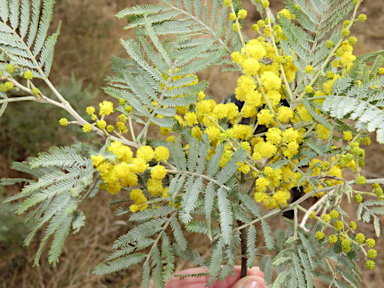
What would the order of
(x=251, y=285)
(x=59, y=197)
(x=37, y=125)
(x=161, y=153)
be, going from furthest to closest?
(x=37, y=125) < (x=251, y=285) < (x=161, y=153) < (x=59, y=197)

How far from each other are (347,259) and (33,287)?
5.85 ft

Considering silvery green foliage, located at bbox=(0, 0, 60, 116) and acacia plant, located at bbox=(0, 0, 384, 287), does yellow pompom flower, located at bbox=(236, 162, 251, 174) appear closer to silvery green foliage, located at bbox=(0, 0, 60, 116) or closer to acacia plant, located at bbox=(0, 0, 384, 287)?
acacia plant, located at bbox=(0, 0, 384, 287)

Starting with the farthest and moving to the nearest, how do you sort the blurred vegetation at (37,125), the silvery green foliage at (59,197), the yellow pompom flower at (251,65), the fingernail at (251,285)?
the blurred vegetation at (37,125) < the fingernail at (251,285) < the yellow pompom flower at (251,65) < the silvery green foliage at (59,197)

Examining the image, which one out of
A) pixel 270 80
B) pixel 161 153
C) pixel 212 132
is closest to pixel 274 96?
pixel 270 80

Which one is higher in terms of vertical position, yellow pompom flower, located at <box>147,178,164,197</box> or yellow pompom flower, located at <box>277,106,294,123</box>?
yellow pompom flower, located at <box>277,106,294,123</box>

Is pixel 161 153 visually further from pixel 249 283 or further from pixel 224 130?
pixel 249 283

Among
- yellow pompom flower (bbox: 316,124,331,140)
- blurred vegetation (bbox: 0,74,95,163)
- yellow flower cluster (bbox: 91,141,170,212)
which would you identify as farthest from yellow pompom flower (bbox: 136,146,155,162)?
blurred vegetation (bbox: 0,74,95,163)

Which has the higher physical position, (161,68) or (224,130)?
(161,68)

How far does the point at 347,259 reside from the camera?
734mm

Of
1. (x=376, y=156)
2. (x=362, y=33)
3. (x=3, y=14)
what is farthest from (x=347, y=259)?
(x=362, y=33)

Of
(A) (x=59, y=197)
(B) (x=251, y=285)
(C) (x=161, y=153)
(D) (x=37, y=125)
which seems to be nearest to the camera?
(A) (x=59, y=197)

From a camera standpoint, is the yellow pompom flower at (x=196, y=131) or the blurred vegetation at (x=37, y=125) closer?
the yellow pompom flower at (x=196, y=131)

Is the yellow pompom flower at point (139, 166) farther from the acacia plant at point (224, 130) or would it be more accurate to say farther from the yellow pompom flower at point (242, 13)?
the yellow pompom flower at point (242, 13)

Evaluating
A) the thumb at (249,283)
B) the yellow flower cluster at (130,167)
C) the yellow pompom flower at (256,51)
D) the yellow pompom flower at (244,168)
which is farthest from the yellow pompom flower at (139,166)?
the thumb at (249,283)
